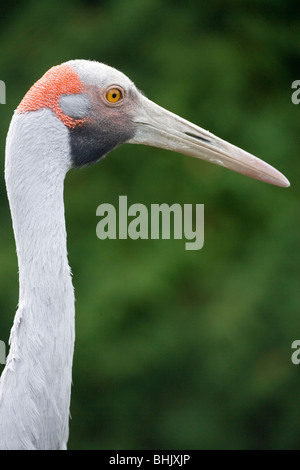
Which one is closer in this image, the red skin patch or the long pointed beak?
the red skin patch

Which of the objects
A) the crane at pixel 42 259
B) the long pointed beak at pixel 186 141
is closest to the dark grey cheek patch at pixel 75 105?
the crane at pixel 42 259

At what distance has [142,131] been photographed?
281 cm

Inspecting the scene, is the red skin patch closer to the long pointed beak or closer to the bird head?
the bird head

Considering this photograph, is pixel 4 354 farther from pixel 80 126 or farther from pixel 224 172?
pixel 80 126

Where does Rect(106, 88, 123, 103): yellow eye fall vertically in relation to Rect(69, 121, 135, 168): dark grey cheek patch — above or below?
above

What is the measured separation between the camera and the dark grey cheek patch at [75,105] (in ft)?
8.40

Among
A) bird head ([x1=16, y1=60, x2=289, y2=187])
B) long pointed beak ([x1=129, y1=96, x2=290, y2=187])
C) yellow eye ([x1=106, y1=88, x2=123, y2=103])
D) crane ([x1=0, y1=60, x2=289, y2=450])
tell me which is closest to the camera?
crane ([x1=0, y1=60, x2=289, y2=450])

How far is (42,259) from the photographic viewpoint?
2.45 metres

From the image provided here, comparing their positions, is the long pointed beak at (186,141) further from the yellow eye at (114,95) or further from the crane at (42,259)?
the crane at (42,259)

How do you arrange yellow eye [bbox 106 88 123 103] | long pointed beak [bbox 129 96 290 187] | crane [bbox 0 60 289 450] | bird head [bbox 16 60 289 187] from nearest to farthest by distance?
crane [bbox 0 60 289 450]
bird head [bbox 16 60 289 187]
yellow eye [bbox 106 88 123 103]
long pointed beak [bbox 129 96 290 187]

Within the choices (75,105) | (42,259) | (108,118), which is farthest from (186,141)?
(42,259)

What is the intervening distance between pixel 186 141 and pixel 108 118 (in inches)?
11.9

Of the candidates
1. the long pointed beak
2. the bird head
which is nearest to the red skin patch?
the bird head

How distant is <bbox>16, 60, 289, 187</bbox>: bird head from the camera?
256 cm
